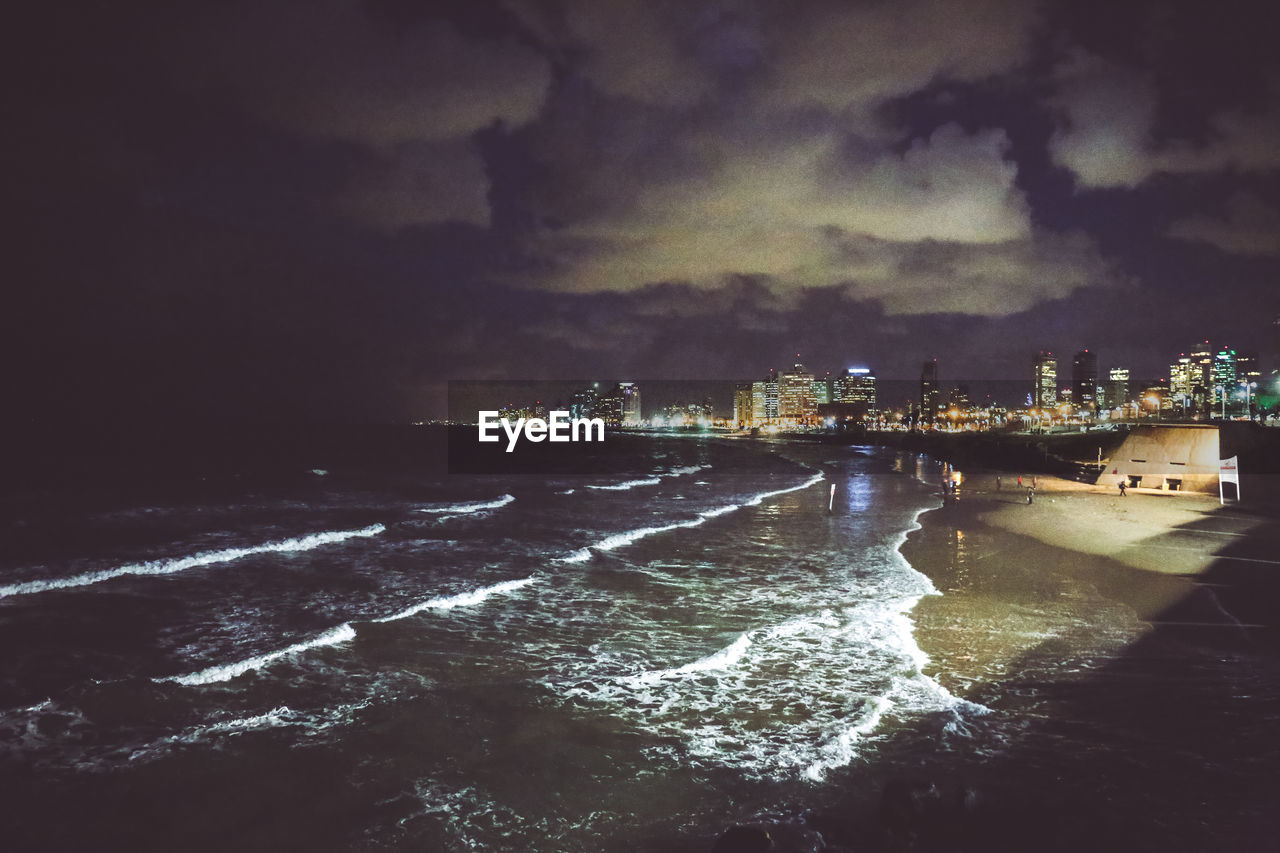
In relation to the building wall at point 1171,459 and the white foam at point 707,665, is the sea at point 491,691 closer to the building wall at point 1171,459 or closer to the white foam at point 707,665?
the white foam at point 707,665

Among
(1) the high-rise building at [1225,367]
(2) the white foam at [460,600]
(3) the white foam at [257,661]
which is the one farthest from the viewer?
(1) the high-rise building at [1225,367]

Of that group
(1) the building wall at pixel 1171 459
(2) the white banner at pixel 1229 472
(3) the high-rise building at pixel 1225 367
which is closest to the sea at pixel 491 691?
(2) the white banner at pixel 1229 472

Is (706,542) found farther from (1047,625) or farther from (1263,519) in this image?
(1263,519)

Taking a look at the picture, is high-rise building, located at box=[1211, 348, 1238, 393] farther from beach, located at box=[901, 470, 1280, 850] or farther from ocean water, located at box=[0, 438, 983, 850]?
ocean water, located at box=[0, 438, 983, 850]

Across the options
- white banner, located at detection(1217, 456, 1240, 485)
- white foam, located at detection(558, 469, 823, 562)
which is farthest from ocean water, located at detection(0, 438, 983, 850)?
white banner, located at detection(1217, 456, 1240, 485)

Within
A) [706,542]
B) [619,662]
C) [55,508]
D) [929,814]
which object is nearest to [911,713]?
[929,814]
